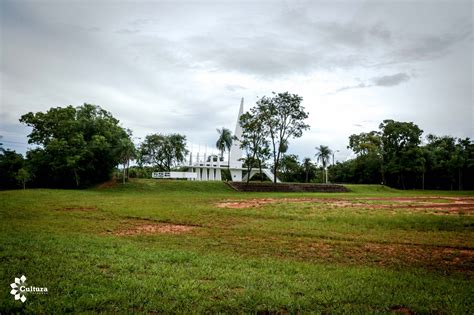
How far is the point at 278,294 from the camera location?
5.13 m

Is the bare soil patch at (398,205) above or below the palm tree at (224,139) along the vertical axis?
below

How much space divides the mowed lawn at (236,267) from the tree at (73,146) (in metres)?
28.6

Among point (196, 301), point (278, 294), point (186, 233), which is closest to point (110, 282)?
point (196, 301)

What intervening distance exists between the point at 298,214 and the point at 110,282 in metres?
13.0

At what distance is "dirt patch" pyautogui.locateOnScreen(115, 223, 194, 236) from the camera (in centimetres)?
1117

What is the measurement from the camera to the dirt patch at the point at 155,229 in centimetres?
1117

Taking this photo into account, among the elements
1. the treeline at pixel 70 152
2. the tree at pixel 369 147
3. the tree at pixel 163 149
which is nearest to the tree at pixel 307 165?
the tree at pixel 369 147

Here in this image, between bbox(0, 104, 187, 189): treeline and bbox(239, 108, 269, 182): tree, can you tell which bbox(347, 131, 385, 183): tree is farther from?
→ bbox(0, 104, 187, 189): treeline

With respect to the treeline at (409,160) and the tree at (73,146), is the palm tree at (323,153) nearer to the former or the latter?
the treeline at (409,160)

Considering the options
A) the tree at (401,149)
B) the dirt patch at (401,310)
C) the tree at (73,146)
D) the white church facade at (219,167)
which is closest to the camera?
the dirt patch at (401,310)

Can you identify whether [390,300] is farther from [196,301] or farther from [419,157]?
[419,157]

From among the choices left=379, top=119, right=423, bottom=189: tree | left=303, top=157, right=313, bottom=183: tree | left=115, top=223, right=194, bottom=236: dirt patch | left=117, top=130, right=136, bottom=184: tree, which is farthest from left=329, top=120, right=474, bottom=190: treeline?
left=115, top=223, right=194, bottom=236: dirt patch

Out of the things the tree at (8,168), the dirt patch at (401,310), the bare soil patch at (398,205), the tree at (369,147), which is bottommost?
the bare soil patch at (398,205)

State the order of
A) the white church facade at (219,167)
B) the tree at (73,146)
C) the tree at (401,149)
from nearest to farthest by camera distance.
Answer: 1. the tree at (73,146)
2. the tree at (401,149)
3. the white church facade at (219,167)
